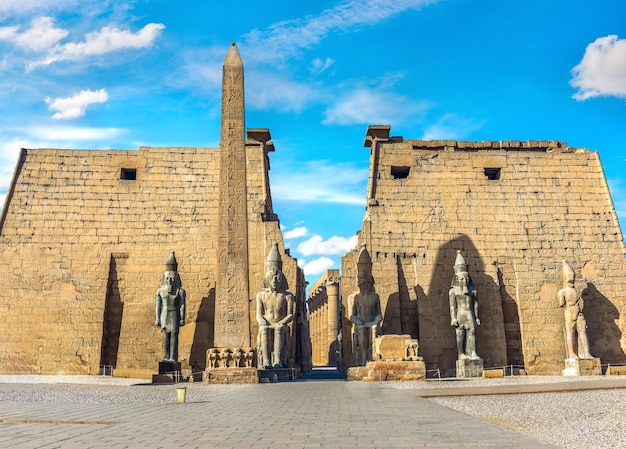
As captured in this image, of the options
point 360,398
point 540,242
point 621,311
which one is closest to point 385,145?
point 540,242

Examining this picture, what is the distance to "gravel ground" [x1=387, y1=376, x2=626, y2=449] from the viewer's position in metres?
4.19

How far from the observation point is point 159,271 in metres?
14.8

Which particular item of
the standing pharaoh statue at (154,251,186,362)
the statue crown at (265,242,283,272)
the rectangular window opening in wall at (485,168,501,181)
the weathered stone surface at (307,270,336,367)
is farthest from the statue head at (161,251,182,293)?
the weathered stone surface at (307,270,336,367)

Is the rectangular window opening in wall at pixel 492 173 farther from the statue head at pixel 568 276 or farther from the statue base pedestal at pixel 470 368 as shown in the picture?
the statue base pedestal at pixel 470 368

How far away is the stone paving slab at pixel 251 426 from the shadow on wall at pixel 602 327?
10111mm

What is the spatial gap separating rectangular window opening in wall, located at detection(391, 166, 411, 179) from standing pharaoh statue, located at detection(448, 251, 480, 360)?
3.63 metres

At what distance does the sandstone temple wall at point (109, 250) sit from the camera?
14.1 m

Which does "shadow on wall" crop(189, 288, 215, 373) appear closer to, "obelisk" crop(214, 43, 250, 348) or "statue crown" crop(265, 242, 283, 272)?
"statue crown" crop(265, 242, 283, 272)

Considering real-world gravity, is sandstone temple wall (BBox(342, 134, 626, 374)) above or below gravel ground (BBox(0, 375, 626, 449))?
above

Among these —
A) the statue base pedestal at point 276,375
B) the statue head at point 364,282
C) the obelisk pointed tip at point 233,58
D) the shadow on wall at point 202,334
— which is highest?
the obelisk pointed tip at point 233,58

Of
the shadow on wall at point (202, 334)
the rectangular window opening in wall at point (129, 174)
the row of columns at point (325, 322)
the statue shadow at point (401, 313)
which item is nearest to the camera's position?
the shadow on wall at point (202, 334)

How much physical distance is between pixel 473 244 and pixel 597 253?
330 centimetres

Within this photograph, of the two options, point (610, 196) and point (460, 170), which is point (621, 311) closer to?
point (610, 196)

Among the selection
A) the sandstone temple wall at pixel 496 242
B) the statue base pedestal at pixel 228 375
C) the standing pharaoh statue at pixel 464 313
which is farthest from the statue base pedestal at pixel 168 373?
the standing pharaoh statue at pixel 464 313
